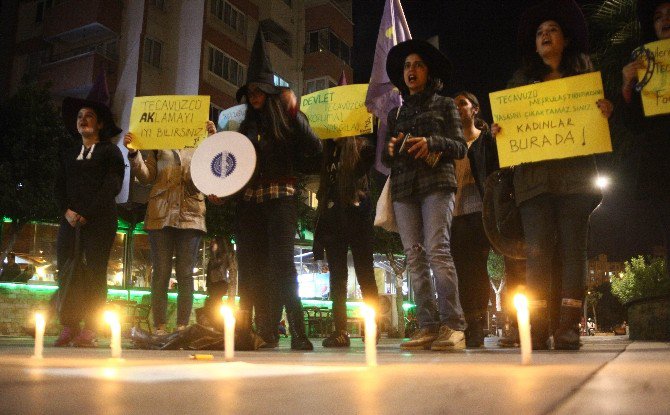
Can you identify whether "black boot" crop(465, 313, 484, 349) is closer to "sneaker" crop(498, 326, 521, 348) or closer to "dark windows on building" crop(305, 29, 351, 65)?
"sneaker" crop(498, 326, 521, 348)

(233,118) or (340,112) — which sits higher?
(340,112)

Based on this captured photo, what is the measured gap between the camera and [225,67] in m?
27.7

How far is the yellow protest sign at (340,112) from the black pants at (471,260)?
1405 millimetres

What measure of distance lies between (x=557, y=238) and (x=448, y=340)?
3.47ft

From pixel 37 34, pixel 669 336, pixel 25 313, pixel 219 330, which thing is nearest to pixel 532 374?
pixel 219 330

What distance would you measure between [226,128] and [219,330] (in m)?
2.00

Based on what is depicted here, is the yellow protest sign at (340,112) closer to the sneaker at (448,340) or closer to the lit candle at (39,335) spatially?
the sneaker at (448,340)

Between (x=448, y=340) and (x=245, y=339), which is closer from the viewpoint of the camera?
(x=448, y=340)

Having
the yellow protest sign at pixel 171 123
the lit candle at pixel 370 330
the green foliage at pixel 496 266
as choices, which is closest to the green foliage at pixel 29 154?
the yellow protest sign at pixel 171 123

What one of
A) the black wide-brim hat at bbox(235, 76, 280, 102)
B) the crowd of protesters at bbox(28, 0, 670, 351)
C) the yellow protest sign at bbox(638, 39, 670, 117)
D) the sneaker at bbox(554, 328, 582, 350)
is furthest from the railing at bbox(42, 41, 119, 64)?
the sneaker at bbox(554, 328, 582, 350)

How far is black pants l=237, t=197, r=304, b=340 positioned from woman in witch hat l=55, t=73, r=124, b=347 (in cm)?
120

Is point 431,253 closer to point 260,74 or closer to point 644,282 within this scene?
point 260,74

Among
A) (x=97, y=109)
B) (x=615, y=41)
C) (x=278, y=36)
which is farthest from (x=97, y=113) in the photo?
(x=278, y=36)

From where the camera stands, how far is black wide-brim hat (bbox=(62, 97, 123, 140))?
6.07m
